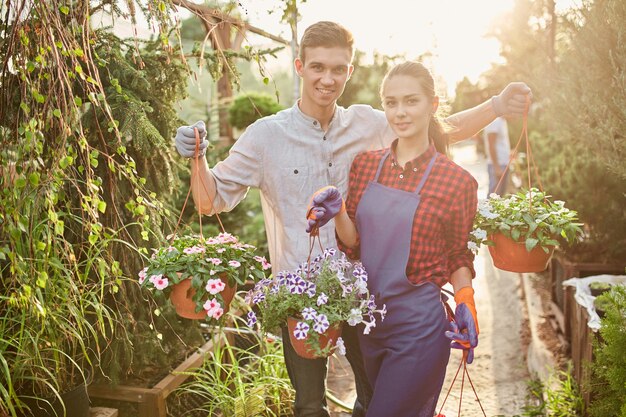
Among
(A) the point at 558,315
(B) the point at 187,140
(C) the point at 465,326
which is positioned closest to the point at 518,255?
(C) the point at 465,326

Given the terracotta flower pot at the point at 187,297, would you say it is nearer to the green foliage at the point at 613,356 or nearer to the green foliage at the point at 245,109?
the green foliage at the point at 613,356

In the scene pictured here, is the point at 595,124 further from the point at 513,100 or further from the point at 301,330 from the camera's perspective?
the point at 301,330

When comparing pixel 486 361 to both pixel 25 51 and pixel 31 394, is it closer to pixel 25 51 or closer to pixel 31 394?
pixel 31 394

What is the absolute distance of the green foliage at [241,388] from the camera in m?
3.60

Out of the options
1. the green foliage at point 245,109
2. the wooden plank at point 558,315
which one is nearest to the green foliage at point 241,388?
the wooden plank at point 558,315

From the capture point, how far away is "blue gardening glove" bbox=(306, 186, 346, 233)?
2.24 m

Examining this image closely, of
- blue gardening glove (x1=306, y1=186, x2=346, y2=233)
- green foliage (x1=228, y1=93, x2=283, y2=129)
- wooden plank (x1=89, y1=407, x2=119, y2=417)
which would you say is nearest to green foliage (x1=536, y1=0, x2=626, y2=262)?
blue gardening glove (x1=306, y1=186, x2=346, y2=233)

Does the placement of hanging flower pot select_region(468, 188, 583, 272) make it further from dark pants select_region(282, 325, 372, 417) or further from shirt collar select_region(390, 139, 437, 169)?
dark pants select_region(282, 325, 372, 417)

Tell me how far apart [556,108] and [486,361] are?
2.07 m

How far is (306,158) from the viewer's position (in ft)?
8.95

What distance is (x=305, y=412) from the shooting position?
2619mm

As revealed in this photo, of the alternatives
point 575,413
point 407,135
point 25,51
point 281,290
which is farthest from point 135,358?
point 575,413

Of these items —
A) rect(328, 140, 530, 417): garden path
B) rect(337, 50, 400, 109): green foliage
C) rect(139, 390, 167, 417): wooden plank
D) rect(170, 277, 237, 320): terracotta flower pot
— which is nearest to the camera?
rect(170, 277, 237, 320): terracotta flower pot

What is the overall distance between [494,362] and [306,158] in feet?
10.4
